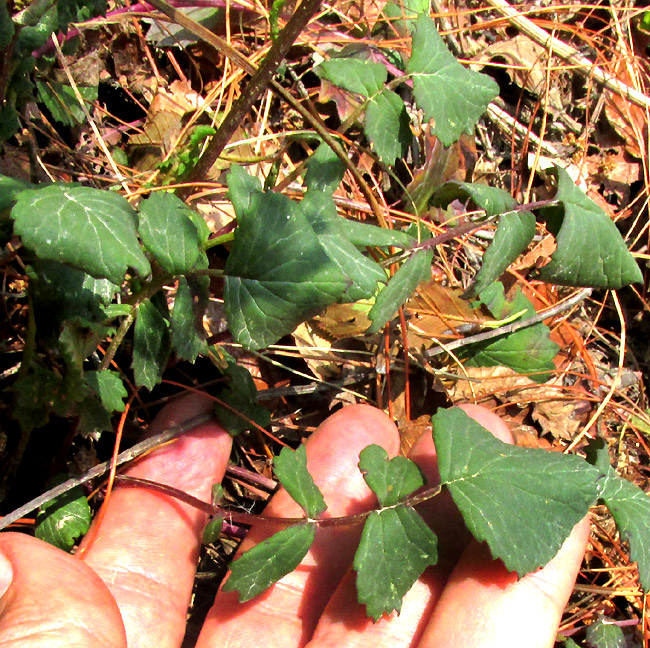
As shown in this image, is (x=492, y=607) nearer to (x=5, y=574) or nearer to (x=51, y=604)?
(x=51, y=604)

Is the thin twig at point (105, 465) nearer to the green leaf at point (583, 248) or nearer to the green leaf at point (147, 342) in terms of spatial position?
the green leaf at point (147, 342)

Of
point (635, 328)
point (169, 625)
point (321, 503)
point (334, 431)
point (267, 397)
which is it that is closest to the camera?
point (321, 503)

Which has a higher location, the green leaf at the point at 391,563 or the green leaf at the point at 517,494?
the green leaf at the point at 517,494

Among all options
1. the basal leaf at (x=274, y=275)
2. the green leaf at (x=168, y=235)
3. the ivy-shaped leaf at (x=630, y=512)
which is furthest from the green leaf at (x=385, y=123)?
the ivy-shaped leaf at (x=630, y=512)

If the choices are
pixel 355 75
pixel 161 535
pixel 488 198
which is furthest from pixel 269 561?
pixel 355 75

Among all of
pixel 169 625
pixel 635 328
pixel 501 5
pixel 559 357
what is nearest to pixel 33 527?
pixel 169 625

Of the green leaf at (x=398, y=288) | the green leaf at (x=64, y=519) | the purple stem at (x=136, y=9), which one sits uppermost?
the purple stem at (x=136, y=9)

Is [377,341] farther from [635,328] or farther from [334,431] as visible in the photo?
[635,328]
